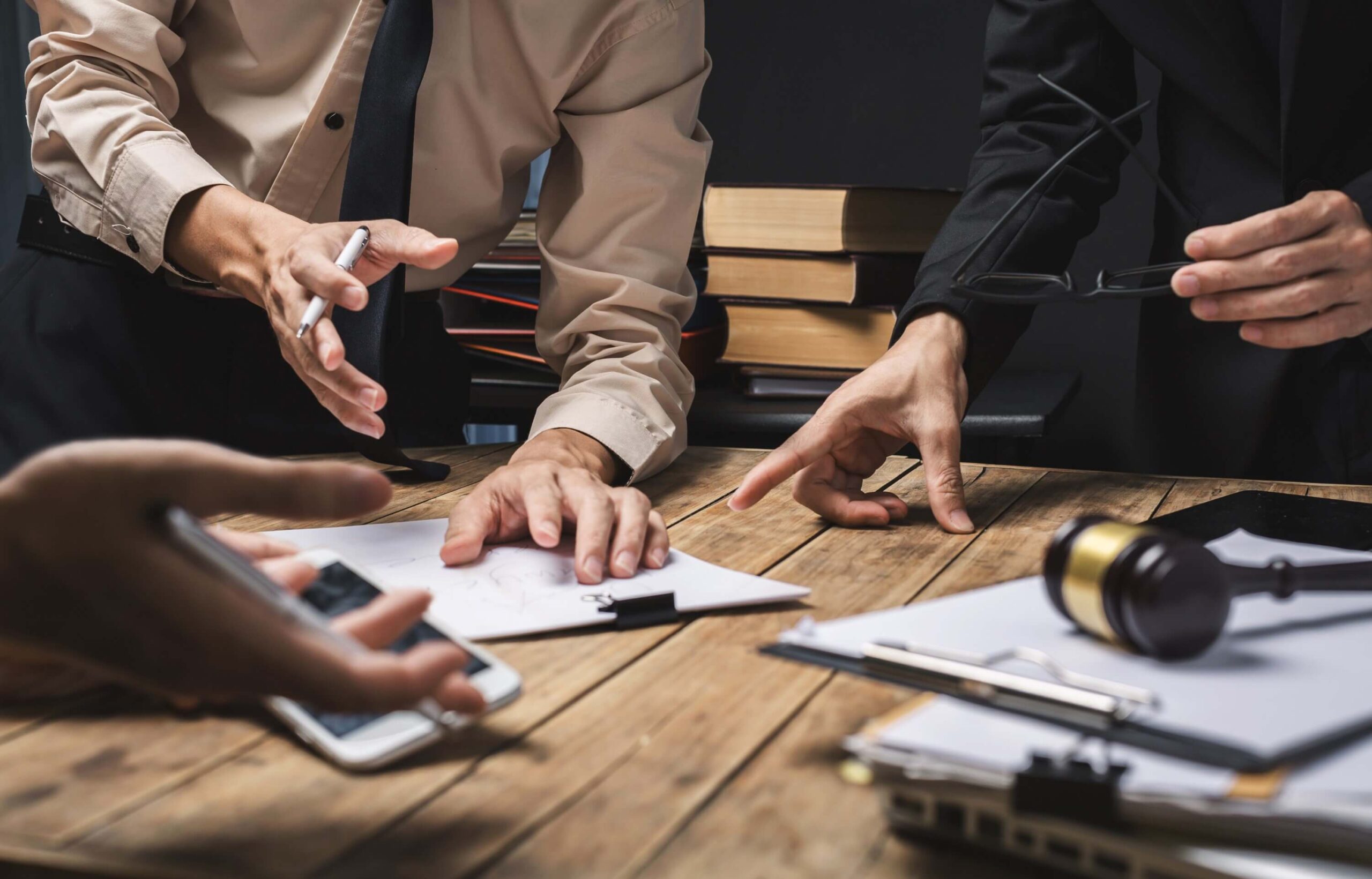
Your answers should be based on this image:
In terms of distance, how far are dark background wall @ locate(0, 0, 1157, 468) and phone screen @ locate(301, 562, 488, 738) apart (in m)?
1.74

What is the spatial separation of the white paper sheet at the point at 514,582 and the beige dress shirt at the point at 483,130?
0.31 meters

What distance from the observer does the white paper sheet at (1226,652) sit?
18.1 inches

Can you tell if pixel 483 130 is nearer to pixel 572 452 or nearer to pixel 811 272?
pixel 572 452

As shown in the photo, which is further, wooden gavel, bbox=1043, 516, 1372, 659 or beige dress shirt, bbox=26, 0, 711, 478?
beige dress shirt, bbox=26, 0, 711, 478

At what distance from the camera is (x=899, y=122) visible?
7.30 ft

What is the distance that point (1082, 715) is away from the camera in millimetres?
474

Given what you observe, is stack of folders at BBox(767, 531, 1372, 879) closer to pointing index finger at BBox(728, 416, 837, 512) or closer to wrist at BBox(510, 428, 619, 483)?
pointing index finger at BBox(728, 416, 837, 512)

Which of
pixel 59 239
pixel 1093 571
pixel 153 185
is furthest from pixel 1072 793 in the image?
pixel 59 239

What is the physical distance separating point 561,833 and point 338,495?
0.55ft

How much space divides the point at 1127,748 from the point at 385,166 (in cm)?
95

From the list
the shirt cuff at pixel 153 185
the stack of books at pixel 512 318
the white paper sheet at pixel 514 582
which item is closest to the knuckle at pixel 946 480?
the white paper sheet at pixel 514 582

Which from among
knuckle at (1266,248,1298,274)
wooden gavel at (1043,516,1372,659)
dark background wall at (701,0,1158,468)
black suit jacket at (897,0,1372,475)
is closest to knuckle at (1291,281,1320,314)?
knuckle at (1266,248,1298,274)

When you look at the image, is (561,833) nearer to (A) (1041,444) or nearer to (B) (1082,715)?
(B) (1082,715)

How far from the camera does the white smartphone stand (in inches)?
20.5
